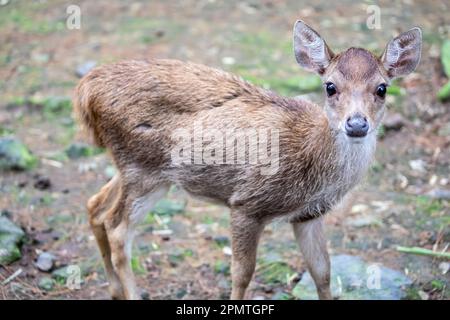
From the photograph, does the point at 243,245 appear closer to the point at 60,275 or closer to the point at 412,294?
the point at 412,294

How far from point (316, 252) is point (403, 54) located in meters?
1.72

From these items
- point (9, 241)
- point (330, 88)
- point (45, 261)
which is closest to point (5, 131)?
point (9, 241)

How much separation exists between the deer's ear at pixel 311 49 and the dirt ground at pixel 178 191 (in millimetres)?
2054

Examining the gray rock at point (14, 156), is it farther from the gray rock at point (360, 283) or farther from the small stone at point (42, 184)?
the gray rock at point (360, 283)

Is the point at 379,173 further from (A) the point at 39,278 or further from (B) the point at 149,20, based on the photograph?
(B) the point at 149,20

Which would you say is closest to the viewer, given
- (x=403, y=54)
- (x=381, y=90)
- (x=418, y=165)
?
(x=381, y=90)

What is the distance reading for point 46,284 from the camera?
6.67 m

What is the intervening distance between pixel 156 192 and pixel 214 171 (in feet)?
1.89

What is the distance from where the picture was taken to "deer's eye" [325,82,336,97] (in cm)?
561

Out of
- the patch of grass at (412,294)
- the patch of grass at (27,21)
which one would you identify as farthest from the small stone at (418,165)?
the patch of grass at (27,21)

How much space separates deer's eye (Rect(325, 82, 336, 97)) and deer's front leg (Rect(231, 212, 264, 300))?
1.15m

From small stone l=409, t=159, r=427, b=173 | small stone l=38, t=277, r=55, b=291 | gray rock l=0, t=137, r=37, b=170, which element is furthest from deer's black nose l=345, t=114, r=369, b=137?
gray rock l=0, t=137, r=37, b=170

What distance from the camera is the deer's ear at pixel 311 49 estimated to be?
5.83 metres

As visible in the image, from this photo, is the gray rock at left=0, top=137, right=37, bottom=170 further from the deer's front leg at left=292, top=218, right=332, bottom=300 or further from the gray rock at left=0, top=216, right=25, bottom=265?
the deer's front leg at left=292, top=218, right=332, bottom=300
